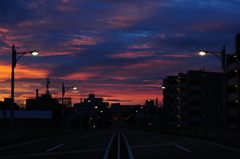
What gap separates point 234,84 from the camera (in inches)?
2682

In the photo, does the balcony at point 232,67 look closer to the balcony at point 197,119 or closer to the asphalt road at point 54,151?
the balcony at point 197,119

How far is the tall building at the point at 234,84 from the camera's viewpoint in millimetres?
63047

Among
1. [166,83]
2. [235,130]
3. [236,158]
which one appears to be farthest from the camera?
[166,83]

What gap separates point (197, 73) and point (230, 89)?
20.9 metres

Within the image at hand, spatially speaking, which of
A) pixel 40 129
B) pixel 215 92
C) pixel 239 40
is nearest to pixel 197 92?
pixel 215 92

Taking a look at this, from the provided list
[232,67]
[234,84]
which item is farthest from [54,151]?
[234,84]

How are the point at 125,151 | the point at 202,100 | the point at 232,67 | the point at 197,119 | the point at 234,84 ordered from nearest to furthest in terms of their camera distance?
the point at 125,151, the point at 232,67, the point at 234,84, the point at 197,119, the point at 202,100

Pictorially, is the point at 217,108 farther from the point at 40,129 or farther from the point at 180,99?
the point at 40,129

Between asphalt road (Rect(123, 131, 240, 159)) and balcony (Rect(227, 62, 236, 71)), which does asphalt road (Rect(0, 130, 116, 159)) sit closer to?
asphalt road (Rect(123, 131, 240, 159))

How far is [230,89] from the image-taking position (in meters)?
71.2

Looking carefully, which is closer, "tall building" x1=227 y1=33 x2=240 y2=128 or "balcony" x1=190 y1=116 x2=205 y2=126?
"tall building" x1=227 y1=33 x2=240 y2=128

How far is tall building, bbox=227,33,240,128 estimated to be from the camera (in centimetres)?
6305

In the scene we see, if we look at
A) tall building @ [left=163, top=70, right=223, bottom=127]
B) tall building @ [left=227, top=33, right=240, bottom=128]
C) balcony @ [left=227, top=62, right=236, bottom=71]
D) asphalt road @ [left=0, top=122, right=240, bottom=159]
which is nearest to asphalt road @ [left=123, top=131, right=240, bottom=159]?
asphalt road @ [left=0, top=122, right=240, bottom=159]

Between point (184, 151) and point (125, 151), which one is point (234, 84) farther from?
point (125, 151)
